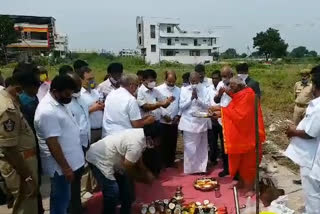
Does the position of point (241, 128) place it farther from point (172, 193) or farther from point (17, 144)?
point (17, 144)

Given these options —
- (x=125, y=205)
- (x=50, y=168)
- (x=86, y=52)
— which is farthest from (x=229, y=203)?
(x=86, y=52)

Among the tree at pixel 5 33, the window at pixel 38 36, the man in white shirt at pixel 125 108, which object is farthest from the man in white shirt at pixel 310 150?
the window at pixel 38 36

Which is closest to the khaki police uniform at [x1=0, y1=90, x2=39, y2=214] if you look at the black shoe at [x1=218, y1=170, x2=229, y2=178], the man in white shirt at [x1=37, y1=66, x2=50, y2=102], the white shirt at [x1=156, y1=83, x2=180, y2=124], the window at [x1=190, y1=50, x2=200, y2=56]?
the man in white shirt at [x1=37, y1=66, x2=50, y2=102]

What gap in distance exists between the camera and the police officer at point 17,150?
305 cm

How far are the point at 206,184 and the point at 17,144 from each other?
326 cm

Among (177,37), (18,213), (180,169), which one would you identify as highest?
(177,37)

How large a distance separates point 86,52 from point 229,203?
52.3 meters

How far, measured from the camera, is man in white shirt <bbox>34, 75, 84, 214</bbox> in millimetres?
3424

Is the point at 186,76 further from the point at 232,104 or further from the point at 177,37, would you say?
the point at 177,37

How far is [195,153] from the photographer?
21.3ft

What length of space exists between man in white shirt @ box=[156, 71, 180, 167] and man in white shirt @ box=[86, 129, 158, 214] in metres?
2.58

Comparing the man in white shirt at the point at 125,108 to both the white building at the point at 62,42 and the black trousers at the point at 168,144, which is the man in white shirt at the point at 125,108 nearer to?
the black trousers at the point at 168,144

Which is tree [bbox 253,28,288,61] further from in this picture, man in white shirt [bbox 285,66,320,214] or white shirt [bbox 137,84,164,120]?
man in white shirt [bbox 285,66,320,214]

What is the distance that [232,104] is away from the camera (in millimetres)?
5445
